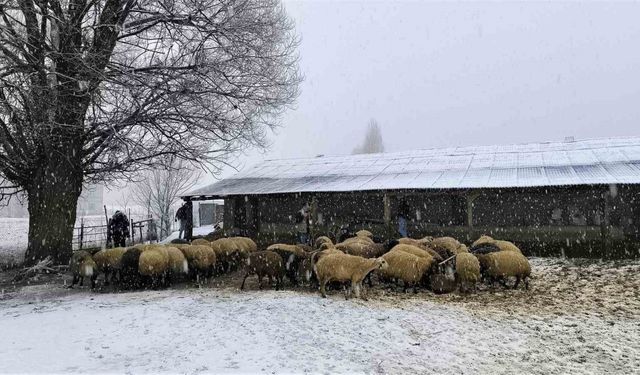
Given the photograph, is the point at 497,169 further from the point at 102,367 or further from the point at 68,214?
the point at 102,367

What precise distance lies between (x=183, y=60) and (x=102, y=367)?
9.82 m

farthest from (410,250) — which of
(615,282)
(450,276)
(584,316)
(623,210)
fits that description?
(623,210)

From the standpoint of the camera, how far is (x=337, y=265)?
923cm

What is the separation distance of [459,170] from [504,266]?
29.8 feet

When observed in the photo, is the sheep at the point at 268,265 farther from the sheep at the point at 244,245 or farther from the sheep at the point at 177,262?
the sheep at the point at 244,245

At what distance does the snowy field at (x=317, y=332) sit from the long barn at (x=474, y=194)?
673cm

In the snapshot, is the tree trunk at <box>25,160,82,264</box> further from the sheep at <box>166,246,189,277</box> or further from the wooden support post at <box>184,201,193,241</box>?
the wooden support post at <box>184,201,193,241</box>

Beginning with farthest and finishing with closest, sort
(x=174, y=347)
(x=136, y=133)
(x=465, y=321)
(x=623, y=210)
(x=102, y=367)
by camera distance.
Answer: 1. (x=623, y=210)
2. (x=136, y=133)
3. (x=465, y=321)
4. (x=174, y=347)
5. (x=102, y=367)

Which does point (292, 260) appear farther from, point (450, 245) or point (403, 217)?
point (403, 217)

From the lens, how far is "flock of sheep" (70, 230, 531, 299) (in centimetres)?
940

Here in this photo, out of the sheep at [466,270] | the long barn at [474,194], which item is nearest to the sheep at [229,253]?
the long barn at [474,194]

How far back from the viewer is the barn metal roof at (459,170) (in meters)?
16.0

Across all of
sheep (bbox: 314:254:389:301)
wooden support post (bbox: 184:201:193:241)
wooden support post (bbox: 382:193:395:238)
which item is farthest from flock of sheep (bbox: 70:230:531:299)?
wooden support post (bbox: 184:201:193:241)

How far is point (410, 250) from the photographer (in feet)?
34.9
